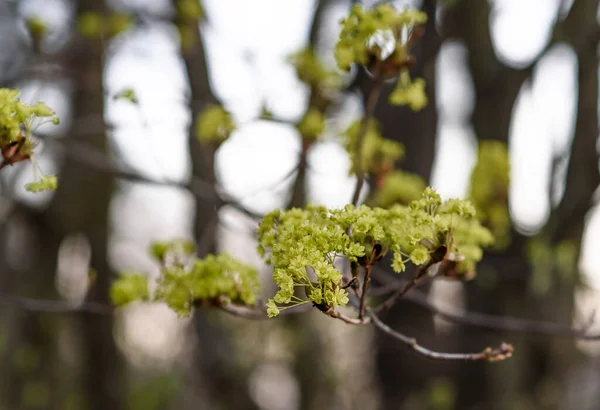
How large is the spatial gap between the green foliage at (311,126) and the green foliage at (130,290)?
1.28 meters

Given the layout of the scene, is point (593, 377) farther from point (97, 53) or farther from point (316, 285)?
point (316, 285)

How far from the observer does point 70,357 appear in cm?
1056

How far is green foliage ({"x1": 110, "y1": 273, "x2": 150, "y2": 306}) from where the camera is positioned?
84.7 inches

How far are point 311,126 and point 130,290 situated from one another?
1391mm

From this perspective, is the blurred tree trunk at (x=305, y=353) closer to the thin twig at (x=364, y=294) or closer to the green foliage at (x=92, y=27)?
the green foliage at (x=92, y=27)

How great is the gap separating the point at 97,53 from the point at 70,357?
24.6ft

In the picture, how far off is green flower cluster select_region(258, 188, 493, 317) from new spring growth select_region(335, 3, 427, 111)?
776mm

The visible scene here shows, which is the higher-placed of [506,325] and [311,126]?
[311,126]

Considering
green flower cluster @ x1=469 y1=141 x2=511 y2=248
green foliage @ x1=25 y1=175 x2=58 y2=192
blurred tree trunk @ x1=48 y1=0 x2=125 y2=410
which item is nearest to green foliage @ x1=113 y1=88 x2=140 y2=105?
green foliage @ x1=25 y1=175 x2=58 y2=192

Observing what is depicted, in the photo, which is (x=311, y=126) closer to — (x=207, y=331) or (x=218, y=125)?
(x=218, y=125)

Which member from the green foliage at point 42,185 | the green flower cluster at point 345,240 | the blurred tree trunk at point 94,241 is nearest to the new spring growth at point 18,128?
the green foliage at point 42,185

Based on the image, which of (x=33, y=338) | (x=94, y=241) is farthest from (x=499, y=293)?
(x=33, y=338)

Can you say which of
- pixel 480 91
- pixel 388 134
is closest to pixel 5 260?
pixel 388 134

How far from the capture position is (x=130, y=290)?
2156 millimetres
